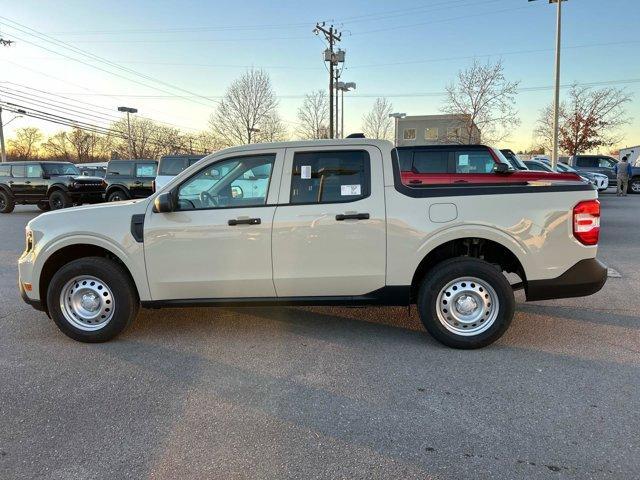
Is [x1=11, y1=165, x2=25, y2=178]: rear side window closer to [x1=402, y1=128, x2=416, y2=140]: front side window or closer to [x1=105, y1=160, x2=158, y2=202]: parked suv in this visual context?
[x1=105, y1=160, x2=158, y2=202]: parked suv

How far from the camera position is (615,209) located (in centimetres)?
1641

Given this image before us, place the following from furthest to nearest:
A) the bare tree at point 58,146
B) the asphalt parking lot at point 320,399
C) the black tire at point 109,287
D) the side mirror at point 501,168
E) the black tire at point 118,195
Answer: the bare tree at point 58,146, the black tire at point 118,195, the side mirror at point 501,168, the black tire at point 109,287, the asphalt parking lot at point 320,399

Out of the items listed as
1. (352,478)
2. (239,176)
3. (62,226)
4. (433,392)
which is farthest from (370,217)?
(62,226)

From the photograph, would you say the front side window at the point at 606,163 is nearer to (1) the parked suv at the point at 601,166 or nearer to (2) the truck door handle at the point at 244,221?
(1) the parked suv at the point at 601,166

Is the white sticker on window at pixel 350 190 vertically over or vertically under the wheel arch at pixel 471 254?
over

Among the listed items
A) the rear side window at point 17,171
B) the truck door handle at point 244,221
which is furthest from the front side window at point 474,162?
the rear side window at point 17,171

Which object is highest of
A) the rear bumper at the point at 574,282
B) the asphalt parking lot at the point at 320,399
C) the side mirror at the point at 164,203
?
the side mirror at the point at 164,203


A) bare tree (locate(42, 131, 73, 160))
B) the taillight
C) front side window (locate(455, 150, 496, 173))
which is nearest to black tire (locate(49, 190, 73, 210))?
front side window (locate(455, 150, 496, 173))

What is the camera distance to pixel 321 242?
415 cm

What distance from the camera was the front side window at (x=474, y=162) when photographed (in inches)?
404

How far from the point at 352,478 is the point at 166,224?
107 inches

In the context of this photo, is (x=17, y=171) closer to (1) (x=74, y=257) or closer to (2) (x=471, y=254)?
(1) (x=74, y=257)

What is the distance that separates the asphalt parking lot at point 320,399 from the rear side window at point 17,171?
1522 centimetres

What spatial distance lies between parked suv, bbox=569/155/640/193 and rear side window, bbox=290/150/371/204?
81.7ft
